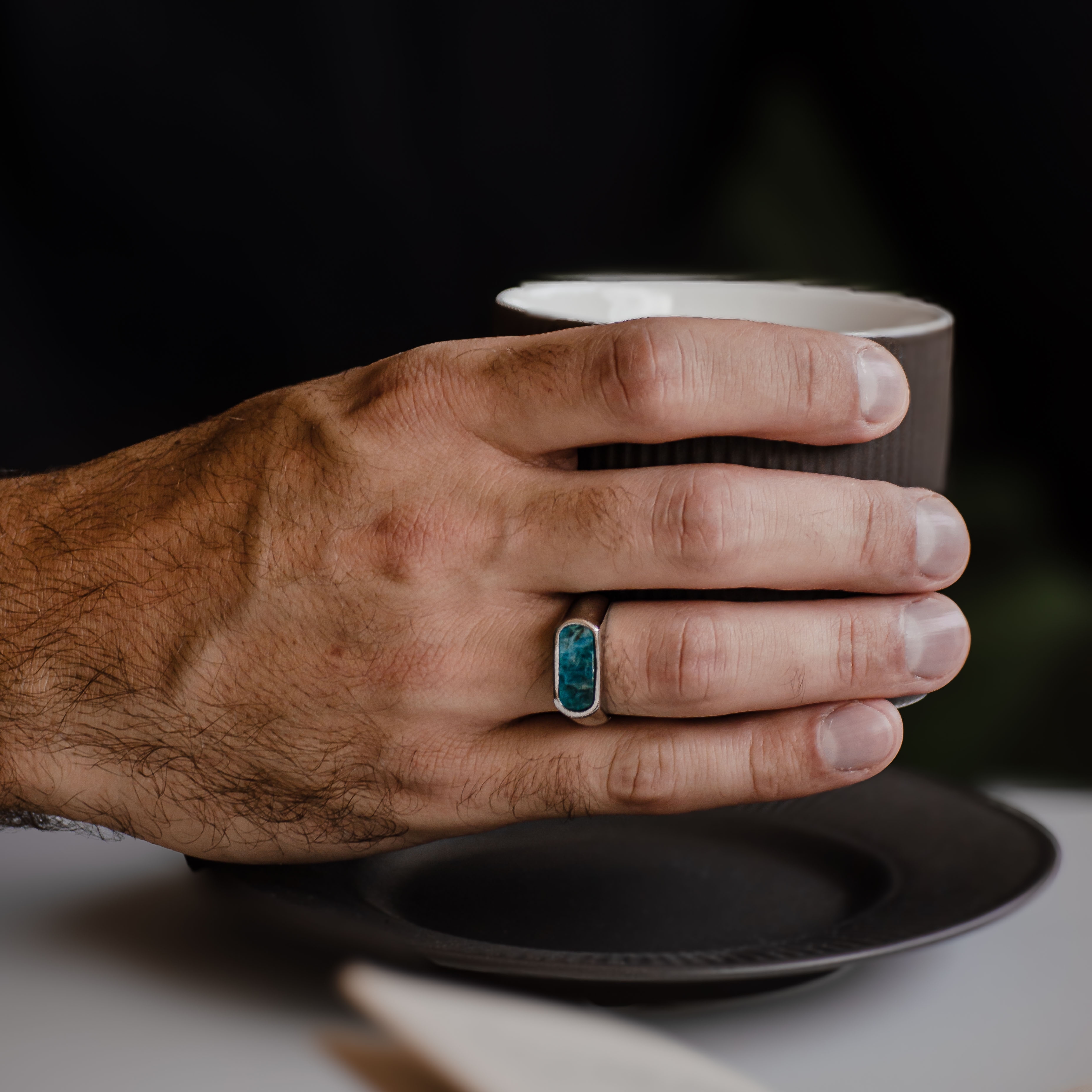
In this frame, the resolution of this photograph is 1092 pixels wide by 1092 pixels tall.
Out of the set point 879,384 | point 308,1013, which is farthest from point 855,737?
point 308,1013

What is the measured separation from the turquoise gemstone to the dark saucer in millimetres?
90

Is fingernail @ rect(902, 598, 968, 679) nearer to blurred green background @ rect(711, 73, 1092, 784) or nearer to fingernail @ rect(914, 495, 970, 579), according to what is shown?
fingernail @ rect(914, 495, 970, 579)

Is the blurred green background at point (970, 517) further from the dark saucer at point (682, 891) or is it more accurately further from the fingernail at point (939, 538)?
the fingernail at point (939, 538)

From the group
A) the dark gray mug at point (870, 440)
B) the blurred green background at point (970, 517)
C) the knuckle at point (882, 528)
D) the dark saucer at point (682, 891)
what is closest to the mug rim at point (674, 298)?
the dark gray mug at point (870, 440)

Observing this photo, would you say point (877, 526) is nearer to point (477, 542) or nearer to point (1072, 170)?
point (477, 542)

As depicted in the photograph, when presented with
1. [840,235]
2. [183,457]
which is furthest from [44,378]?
[840,235]

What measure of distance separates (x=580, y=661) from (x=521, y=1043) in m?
0.14

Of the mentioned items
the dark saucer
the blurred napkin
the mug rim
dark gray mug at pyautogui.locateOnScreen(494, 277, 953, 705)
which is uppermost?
the mug rim

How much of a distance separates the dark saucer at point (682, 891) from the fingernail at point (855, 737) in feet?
0.20

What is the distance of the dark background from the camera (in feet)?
3.67

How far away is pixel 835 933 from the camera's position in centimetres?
42

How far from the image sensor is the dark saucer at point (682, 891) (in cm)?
36

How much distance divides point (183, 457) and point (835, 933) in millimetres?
342

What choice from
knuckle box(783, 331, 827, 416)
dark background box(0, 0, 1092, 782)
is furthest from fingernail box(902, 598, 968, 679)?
dark background box(0, 0, 1092, 782)
